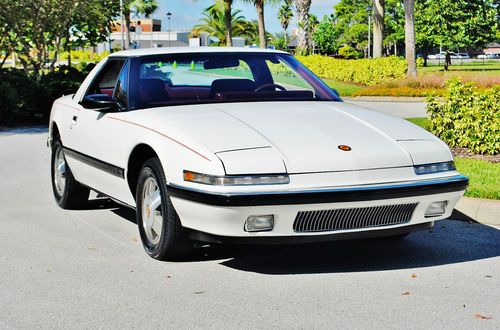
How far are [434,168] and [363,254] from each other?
0.95 m

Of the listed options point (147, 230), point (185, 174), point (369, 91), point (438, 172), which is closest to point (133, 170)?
point (147, 230)

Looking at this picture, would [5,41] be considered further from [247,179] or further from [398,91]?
[247,179]

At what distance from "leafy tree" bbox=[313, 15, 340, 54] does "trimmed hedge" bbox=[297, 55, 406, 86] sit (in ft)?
281

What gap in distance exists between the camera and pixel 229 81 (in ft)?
23.9

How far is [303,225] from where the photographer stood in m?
5.82

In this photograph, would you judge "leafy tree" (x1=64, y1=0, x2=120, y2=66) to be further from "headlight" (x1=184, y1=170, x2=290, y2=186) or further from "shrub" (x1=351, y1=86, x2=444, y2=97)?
"headlight" (x1=184, y1=170, x2=290, y2=186)

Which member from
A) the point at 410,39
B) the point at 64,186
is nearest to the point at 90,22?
the point at 410,39

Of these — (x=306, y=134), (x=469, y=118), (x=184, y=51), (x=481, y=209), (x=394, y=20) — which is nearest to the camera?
(x=306, y=134)

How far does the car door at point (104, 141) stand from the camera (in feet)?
23.1

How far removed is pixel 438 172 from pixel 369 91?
25128 millimetres

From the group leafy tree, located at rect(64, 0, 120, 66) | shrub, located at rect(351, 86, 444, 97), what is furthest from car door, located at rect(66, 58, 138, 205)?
shrub, located at rect(351, 86, 444, 97)

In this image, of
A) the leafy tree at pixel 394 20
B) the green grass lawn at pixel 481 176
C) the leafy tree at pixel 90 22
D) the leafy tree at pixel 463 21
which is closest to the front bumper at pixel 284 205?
the green grass lawn at pixel 481 176

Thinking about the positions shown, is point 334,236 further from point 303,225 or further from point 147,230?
point 147,230

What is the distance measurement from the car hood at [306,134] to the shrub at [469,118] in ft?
18.8
